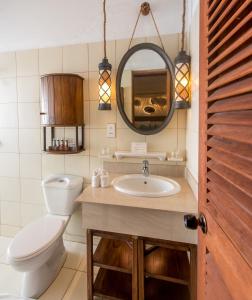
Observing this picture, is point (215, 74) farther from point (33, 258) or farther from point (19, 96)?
point (19, 96)

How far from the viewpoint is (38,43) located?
5.92 feet

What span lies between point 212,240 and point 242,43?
1.77 feet

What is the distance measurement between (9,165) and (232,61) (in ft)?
7.19

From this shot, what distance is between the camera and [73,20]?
158 cm

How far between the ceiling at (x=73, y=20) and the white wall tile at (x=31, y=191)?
1.36 meters

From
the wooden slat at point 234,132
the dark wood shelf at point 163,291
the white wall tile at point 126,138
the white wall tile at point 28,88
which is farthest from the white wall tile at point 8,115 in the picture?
the wooden slat at point 234,132

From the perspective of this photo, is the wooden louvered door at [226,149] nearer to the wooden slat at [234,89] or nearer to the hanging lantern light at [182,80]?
the wooden slat at [234,89]

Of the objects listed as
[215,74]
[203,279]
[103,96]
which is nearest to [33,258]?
[203,279]

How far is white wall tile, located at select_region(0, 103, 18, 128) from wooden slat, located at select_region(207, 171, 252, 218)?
2.00m

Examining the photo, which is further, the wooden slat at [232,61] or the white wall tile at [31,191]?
the white wall tile at [31,191]

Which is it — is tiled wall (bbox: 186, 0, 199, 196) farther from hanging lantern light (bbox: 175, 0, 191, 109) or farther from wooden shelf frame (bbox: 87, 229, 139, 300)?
wooden shelf frame (bbox: 87, 229, 139, 300)

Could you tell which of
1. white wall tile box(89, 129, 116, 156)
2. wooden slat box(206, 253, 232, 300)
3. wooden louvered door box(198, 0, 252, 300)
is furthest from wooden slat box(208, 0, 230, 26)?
white wall tile box(89, 129, 116, 156)

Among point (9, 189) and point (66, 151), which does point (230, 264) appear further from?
point (9, 189)

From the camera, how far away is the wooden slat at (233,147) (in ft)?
1.34
